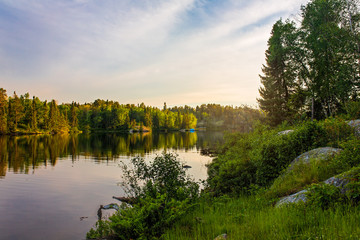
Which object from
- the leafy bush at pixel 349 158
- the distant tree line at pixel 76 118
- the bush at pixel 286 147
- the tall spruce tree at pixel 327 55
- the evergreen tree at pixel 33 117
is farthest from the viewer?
the evergreen tree at pixel 33 117

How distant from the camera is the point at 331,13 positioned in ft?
93.2

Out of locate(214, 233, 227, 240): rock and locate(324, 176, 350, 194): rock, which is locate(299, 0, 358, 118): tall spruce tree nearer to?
locate(324, 176, 350, 194): rock

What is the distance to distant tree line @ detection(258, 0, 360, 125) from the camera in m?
24.9

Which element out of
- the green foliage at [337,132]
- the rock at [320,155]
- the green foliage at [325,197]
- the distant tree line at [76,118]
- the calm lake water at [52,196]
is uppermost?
the distant tree line at [76,118]

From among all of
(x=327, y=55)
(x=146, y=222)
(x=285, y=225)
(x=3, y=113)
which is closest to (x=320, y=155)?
(x=285, y=225)

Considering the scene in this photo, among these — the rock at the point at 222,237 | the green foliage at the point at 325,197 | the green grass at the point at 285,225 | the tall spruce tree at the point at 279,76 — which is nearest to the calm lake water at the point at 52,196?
the green grass at the point at 285,225

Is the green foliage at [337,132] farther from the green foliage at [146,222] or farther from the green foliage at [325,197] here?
the green foliage at [146,222]

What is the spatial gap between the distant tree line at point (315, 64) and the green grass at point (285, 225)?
1885 centimetres

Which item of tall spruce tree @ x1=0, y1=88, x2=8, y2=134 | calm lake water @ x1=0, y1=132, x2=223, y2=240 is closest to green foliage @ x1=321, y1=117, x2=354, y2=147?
calm lake water @ x1=0, y1=132, x2=223, y2=240

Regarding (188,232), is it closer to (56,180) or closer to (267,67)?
(56,180)

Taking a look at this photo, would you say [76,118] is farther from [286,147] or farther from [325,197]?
[325,197]

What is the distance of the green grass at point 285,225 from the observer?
4.48 m

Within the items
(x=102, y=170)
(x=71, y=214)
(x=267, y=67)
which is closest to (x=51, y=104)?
(x=102, y=170)

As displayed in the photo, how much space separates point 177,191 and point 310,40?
29.5m
